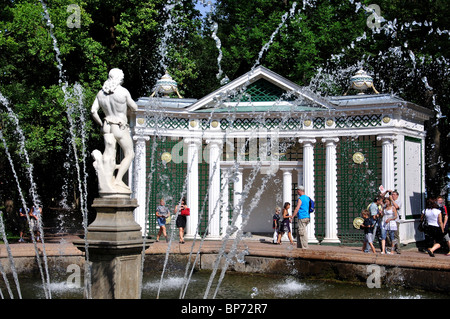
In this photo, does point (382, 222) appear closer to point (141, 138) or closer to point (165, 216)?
point (165, 216)

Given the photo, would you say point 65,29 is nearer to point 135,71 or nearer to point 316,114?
point 135,71

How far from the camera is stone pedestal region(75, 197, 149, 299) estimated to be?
7.90 metres

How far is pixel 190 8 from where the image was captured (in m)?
28.9

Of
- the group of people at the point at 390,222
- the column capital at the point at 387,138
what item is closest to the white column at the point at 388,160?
the column capital at the point at 387,138

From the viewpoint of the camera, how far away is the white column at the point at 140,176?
61.8ft

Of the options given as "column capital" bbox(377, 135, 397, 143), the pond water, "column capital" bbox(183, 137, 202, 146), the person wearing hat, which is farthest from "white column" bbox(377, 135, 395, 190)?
the pond water

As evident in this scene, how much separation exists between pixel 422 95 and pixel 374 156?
361 inches

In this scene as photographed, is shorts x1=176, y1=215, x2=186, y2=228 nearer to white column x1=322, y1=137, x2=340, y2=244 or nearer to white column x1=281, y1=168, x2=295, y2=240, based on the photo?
white column x1=281, y1=168, x2=295, y2=240

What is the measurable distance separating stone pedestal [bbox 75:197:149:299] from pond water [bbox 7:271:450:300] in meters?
2.97

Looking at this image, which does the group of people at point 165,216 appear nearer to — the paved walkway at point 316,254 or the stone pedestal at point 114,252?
the paved walkway at point 316,254

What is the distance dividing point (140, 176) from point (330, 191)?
6.36 m

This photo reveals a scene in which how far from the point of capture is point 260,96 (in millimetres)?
19547
